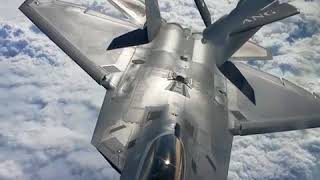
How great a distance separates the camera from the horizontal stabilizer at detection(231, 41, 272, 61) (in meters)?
22.4

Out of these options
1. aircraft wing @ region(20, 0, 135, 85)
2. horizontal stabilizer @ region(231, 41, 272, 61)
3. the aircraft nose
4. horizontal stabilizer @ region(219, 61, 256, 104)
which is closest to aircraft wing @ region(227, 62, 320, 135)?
A: horizontal stabilizer @ region(219, 61, 256, 104)

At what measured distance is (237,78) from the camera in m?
20.7

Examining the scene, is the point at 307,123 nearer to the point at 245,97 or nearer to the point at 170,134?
the point at 245,97

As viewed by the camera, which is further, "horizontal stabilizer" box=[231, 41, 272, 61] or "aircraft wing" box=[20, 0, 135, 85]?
"horizontal stabilizer" box=[231, 41, 272, 61]

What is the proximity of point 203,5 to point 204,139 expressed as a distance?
29.1 ft

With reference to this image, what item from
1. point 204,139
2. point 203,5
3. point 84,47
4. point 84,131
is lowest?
point 84,131

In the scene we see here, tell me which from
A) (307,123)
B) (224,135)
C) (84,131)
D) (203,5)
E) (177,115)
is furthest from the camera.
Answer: (84,131)

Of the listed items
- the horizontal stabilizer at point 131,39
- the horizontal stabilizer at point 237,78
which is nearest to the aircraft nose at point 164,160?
the horizontal stabilizer at point 237,78

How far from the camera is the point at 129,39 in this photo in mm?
20891

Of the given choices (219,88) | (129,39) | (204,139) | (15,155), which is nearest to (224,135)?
(204,139)

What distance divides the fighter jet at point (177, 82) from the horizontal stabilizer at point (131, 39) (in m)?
0.05

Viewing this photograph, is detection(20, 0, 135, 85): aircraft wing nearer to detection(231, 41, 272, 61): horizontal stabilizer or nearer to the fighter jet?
the fighter jet

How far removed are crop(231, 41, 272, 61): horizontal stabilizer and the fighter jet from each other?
0.05m

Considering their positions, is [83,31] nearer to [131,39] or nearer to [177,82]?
[131,39]
